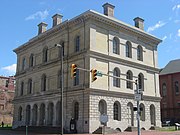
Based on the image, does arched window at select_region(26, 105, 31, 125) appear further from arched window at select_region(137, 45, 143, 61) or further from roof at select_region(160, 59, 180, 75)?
roof at select_region(160, 59, 180, 75)

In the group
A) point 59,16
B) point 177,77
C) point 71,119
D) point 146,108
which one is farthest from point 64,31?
point 177,77

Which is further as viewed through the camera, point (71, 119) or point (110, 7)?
point (110, 7)

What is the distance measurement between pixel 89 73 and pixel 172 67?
1481 inches

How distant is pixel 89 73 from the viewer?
114 ft

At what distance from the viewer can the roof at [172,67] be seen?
6457 cm

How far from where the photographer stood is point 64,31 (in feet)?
134

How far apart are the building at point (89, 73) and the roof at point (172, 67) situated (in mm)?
20446

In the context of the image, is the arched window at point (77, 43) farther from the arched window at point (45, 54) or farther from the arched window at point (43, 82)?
the arched window at point (43, 82)

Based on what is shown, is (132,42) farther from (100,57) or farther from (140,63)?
(100,57)

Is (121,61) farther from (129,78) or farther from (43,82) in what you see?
(43,82)

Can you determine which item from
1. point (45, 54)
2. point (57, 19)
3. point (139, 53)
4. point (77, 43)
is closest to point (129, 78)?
point (139, 53)

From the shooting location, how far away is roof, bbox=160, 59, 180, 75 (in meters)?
64.6

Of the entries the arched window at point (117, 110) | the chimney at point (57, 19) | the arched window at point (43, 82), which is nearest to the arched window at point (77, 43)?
the arched window at point (43, 82)

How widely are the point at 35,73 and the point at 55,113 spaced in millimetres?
10208
